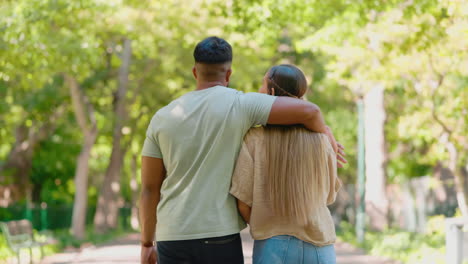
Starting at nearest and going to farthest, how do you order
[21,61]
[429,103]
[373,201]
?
[21,61], [429,103], [373,201]

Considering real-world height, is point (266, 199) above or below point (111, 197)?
above

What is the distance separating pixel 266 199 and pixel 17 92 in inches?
847

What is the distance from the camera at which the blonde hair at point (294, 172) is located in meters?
3.65

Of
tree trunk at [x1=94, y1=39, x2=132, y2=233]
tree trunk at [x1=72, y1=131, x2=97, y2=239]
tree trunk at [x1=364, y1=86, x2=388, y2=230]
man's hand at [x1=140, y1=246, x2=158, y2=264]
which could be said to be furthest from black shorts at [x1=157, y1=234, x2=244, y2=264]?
tree trunk at [x1=94, y1=39, x2=132, y2=233]

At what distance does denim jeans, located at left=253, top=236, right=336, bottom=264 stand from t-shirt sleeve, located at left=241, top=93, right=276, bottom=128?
1.79 ft

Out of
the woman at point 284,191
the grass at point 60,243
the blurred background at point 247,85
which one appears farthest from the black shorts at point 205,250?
the grass at point 60,243

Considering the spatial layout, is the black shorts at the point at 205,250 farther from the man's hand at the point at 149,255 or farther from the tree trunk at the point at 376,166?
the tree trunk at the point at 376,166

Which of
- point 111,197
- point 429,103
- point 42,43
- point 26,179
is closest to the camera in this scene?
point 42,43

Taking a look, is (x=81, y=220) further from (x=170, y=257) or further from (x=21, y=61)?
(x=170, y=257)

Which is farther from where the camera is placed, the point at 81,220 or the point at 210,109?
the point at 81,220

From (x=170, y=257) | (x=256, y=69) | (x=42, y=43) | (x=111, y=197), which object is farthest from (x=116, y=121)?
(x=170, y=257)

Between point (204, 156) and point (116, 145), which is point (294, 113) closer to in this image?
Result: point (204, 156)

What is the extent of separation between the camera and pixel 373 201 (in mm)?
21828

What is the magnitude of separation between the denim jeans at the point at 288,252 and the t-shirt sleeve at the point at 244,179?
0.22m
